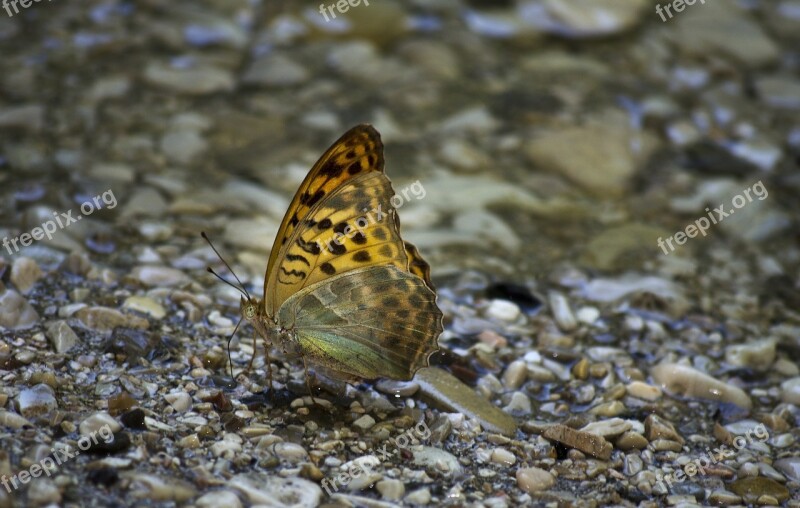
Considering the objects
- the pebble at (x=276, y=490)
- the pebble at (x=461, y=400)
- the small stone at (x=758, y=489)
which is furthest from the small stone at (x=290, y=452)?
the small stone at (x=758, y=489)

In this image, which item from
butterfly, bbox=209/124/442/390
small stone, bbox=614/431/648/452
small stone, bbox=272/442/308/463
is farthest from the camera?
small stone, bbox=614/431/648/452

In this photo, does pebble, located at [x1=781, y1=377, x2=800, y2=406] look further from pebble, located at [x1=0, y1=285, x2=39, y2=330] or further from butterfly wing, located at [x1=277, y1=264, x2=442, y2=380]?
pebble, located at [x1=0, y1=285, x2=39, y2=330]

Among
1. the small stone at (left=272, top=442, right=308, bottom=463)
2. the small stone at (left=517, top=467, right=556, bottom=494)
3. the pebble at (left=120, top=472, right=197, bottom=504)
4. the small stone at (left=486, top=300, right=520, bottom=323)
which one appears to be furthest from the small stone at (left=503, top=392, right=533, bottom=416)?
the pebble at (left=120, top=472, right=197, bottom=504)

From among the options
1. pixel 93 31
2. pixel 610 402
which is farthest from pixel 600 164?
pixel 93 31

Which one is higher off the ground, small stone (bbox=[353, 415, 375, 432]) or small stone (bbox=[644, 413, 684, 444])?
small stone (bbox=[353, 415, 375, 432])

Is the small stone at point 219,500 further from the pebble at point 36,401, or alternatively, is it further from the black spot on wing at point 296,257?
the black spot on wing at point 296,257

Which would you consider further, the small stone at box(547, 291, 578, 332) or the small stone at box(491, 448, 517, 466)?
the small stone at box(547, 291, 578, 332)

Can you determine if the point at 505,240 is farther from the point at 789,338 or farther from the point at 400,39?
the point at 400,39

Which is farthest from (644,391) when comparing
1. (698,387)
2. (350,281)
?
(350,281)
